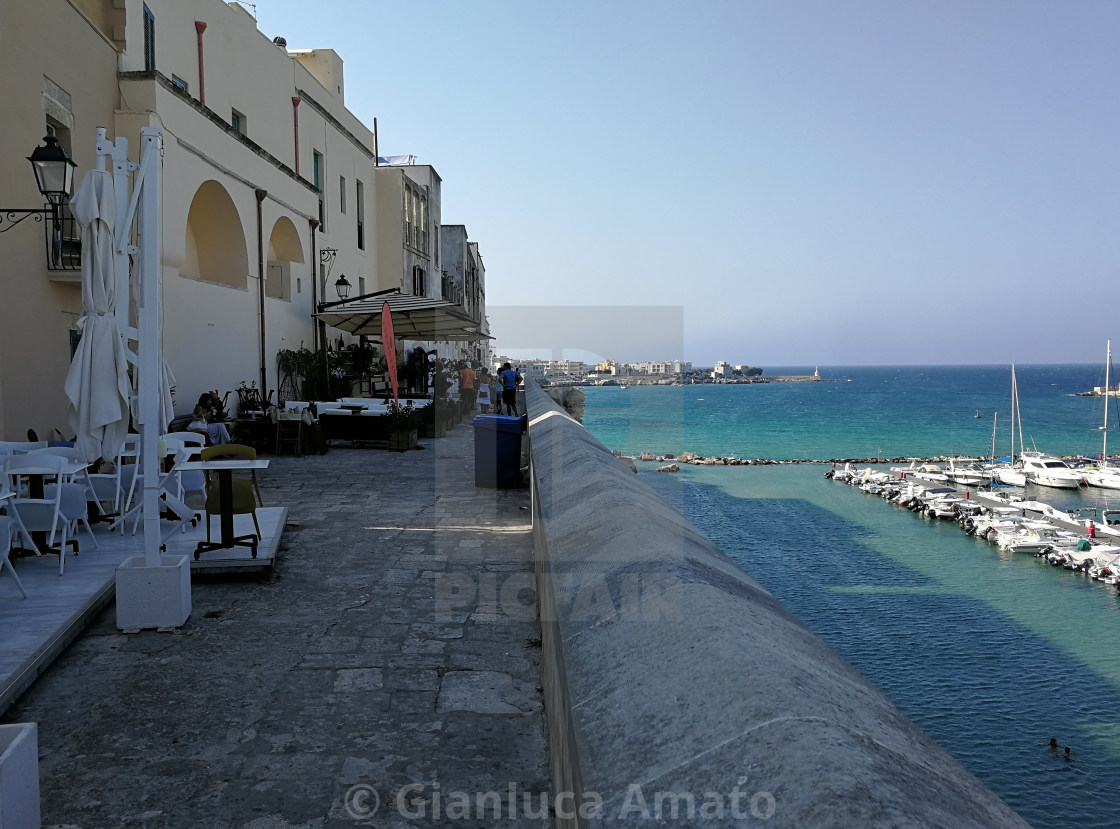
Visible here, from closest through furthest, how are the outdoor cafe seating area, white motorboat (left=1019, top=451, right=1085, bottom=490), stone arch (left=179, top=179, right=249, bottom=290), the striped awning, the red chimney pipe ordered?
the outdoor cafe seating area, stone arch (left=179, top=179, right=249, bottom=290), the red chimney pipe, the striped awning, white motorboat (left=1019, top=451, right=1085, bottom=490)

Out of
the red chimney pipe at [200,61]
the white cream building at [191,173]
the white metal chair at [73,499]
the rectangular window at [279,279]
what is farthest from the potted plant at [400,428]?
the white metal chair at [73,499]

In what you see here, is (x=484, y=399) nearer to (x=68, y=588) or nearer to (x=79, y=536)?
(x=79, y=536)

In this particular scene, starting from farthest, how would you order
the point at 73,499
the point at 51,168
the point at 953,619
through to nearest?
1. the point at 953,619
2. the point at 51,168
3. the point at 73,499

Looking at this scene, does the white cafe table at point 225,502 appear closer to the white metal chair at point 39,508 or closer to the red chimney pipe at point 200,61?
the white metal chair at point 39,508

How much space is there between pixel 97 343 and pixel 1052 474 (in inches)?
2429

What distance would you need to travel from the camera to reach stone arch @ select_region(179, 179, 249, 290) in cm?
1593

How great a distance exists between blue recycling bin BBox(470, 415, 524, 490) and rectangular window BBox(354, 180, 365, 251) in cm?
1879

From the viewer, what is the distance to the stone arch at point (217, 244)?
52.3 ft

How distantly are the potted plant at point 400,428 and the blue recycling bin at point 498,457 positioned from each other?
14.1 ft

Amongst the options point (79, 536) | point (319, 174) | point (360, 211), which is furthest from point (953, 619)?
point (79, 536)

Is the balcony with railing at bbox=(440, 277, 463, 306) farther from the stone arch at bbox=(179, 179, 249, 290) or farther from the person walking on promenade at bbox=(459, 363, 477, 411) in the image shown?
the stone arch at bbox=(179, 179, 249, 290)

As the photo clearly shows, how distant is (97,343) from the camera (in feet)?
19.2

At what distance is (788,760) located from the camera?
43.8 inches

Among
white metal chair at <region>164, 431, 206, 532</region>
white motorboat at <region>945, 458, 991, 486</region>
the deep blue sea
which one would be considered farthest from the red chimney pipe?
white motorboat at <region>945, 458, 991, 486</region>
